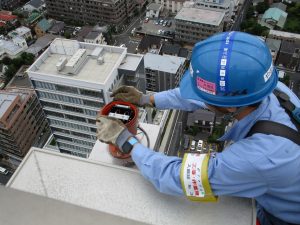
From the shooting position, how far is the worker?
1609mm

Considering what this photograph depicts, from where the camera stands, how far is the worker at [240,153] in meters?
1.61

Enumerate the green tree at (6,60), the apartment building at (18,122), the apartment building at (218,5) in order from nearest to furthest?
the apartment building at (18,122)
the green tree at (6,60)
the apartment building at (218,5)

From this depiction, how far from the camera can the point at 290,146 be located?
5.32 feet

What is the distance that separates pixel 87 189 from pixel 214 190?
66 centimetres

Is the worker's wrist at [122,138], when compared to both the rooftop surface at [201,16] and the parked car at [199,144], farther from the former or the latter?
the rooftop surface at [201,16]

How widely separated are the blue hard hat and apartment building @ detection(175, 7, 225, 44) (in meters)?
15.3

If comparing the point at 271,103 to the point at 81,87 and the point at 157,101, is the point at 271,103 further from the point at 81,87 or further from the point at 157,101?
the point at 81,87

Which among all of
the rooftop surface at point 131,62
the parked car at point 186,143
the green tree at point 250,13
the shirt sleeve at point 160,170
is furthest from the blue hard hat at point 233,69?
the green tree at point 250,13

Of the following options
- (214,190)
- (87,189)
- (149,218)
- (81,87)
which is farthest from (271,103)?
(81,87)

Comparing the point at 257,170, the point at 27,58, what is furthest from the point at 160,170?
the point at 27,58

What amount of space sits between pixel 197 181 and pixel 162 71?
11978 mm

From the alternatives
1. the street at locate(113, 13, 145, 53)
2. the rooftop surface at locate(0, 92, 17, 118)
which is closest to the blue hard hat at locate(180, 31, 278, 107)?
the rooftop surface at locate(0, 92, 17, 118)

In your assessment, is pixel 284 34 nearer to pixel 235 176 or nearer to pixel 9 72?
pixel 9 72

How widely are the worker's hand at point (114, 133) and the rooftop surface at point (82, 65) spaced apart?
564 cm
